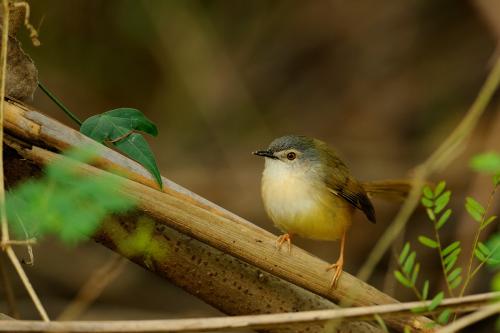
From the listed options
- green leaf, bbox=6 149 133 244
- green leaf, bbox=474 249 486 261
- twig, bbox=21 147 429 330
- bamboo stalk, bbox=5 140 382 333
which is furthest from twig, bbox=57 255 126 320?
green leaf, bbox=474 249 486 261

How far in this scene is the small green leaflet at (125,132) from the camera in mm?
2434

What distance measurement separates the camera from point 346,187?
3908 millimetres

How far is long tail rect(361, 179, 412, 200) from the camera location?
4.10 m

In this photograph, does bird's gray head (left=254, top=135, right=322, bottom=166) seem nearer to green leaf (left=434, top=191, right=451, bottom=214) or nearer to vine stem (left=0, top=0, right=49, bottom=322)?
green leaf (left=434, top=191, right=451, bottom=214)

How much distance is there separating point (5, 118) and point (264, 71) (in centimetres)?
527

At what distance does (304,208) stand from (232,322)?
189 centimetres

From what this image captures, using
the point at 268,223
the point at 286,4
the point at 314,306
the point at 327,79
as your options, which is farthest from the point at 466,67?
the point at 314,306

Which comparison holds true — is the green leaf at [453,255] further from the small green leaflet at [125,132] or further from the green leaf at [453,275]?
the small green leaflet at [125,132]

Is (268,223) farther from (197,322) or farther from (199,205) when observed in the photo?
(197,322)

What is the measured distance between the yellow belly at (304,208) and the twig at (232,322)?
1807 millimetres

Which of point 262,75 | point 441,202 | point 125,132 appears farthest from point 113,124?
point 262,75

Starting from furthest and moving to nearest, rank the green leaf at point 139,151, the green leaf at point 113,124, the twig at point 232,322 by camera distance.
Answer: the green leaf at point 113,124 → the green leaf at point 139,151 → the twig at point 232,322

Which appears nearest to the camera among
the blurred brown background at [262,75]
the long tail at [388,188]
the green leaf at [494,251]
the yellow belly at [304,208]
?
the green leaf at [494,251]

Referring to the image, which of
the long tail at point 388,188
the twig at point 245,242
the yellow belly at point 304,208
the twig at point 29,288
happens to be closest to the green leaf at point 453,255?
the twig at point 245,242
